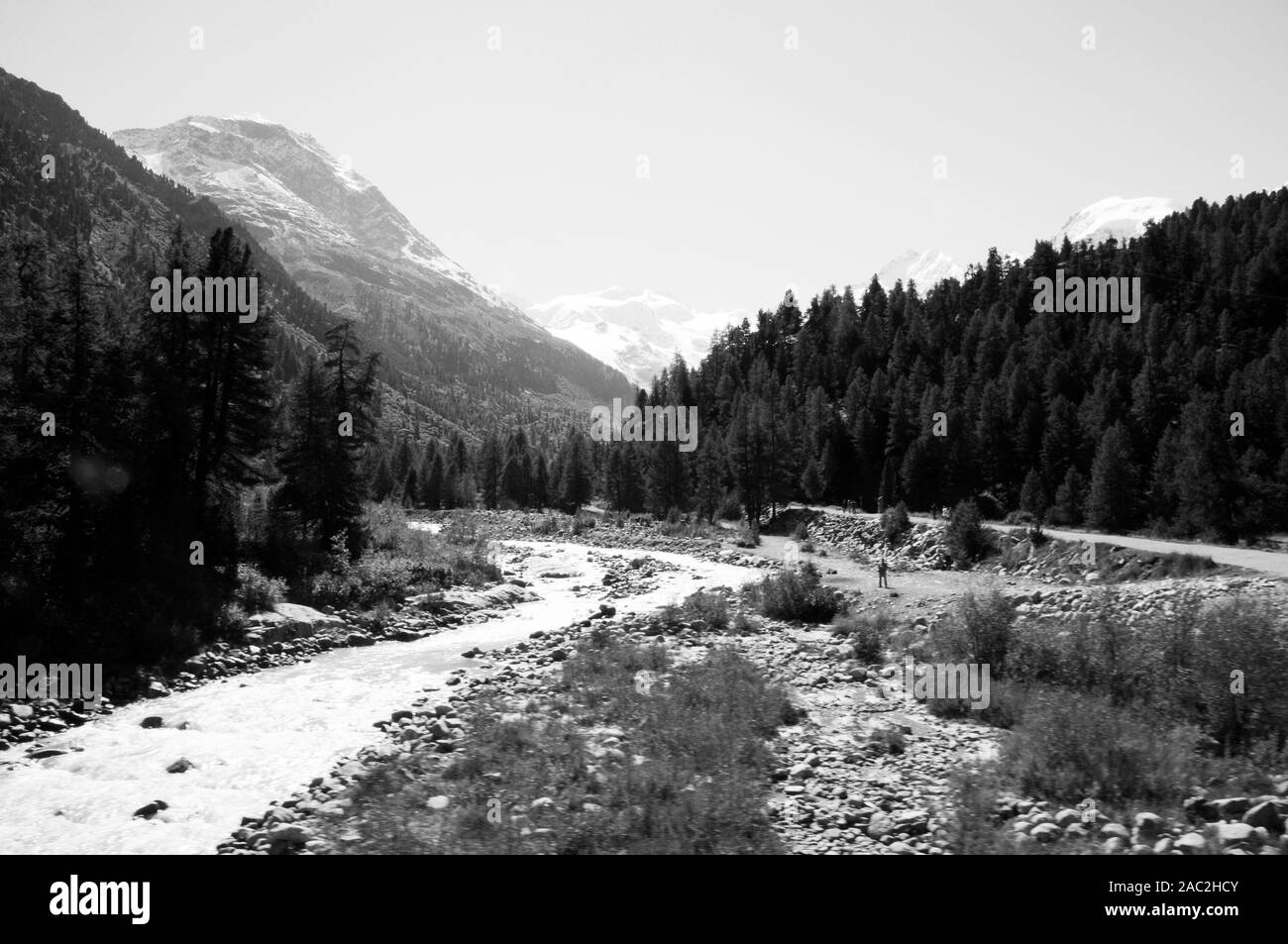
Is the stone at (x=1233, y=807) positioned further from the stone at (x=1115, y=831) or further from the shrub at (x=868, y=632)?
the shrub at (x=868, y=632)

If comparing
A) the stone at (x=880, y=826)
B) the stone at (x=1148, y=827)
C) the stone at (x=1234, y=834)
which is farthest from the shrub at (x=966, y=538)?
the stone at (x=880, y=826)

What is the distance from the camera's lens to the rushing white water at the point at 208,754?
380 inches

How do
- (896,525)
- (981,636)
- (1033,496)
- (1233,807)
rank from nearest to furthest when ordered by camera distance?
(1233,807) < (981,636) < (896,525) < (1033,496)

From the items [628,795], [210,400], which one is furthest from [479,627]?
[628,795]

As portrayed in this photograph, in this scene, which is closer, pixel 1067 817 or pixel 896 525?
pixel 1067 817

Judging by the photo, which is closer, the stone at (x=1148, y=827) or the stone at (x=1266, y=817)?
the stone at (x=1266, y=817)

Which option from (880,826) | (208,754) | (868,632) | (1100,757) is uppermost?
(1100,757)

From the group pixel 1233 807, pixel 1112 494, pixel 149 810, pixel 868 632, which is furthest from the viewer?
pixel 1112 494

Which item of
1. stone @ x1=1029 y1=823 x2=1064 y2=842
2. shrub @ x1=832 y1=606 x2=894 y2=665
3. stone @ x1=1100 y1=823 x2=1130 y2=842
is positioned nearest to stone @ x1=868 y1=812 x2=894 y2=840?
stone @ x1=1029 y1=823 x2=1064 y2=842

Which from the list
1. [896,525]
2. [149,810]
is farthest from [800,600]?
[896,525]

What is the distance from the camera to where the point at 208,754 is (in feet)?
41.5

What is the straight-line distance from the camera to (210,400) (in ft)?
89.7

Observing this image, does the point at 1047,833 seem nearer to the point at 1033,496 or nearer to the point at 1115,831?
the point at 1115,831
